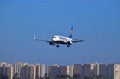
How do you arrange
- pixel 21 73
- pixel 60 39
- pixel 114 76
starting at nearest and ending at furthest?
pixel 60 39
pixel 114 76
pixel 21 73

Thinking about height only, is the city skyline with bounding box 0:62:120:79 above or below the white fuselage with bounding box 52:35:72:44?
below

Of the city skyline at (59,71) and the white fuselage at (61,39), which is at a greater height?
the white fuselage at (61,39)

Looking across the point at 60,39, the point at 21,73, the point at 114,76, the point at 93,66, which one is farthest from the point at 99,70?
the point at 60,39

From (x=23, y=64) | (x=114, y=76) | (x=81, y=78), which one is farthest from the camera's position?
(x=23, y=64)

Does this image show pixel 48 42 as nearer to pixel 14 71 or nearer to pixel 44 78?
pixel 44 78

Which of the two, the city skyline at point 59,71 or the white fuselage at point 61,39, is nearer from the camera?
the white fuselage at point 61,39

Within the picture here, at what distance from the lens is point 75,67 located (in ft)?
240

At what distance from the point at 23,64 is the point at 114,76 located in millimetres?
18504

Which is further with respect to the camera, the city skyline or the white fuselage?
the city skyline

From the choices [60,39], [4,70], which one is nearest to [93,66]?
[4,70]

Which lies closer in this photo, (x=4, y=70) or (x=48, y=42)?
(x=48, y=42)

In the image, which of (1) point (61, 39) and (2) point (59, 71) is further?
(2) point (59, 71)

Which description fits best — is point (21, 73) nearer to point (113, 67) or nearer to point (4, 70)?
point (4, 70)

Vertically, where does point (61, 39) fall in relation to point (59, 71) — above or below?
above
